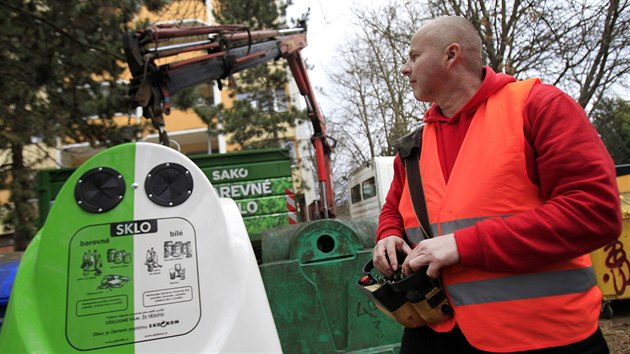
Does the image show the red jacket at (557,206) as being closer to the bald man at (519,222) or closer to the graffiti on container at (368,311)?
the bald man at (519,222)

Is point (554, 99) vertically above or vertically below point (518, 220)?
above

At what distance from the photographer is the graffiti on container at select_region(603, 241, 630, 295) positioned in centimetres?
579

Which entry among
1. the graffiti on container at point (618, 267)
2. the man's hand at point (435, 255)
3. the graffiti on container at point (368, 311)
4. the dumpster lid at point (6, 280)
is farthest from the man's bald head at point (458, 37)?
the graffiti on container at point (618, 267)

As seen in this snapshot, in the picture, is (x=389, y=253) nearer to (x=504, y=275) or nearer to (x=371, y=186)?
(x=504, y=275)

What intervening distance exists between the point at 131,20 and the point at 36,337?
7.00 metres

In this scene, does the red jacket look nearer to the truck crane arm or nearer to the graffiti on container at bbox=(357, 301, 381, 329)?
the graffiti on container at bbox=(357, 301, 381, 329)

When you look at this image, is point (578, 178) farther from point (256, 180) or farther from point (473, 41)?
point (256, 180)

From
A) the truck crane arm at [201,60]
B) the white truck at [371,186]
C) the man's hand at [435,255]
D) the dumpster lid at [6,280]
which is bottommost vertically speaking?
the man's hand at [435,255]

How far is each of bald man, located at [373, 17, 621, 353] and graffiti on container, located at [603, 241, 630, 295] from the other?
551 centimetres

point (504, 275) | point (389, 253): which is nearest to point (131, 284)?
point (389, 253)

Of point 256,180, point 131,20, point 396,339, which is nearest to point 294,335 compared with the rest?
point 396,339

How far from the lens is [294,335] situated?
9.61 feet

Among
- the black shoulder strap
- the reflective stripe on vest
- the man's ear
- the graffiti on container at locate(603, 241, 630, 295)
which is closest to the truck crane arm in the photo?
the graffiti on container at locate(603, 241, 630, 295)

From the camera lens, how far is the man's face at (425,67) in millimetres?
1572
